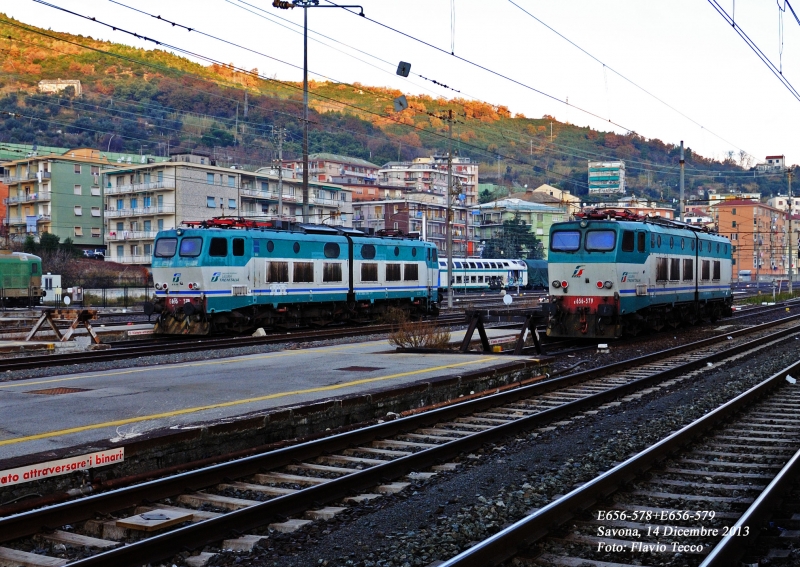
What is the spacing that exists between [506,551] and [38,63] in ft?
500

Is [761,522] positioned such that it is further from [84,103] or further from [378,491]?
[84,103]

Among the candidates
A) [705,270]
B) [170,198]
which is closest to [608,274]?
[705,270]

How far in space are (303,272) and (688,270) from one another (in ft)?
41.7

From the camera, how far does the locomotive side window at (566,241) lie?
2327 centimetres

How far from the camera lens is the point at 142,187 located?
249ft

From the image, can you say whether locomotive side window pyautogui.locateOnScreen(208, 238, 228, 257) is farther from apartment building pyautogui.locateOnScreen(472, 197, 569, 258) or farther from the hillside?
the hillside

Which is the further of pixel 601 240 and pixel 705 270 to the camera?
pixel 705 270

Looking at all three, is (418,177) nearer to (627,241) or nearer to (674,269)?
(674,269)

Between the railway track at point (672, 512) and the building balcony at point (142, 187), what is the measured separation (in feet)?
225

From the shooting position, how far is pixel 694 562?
592cm

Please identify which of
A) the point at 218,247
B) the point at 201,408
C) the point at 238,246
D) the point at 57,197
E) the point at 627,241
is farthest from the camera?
the point at 57,197

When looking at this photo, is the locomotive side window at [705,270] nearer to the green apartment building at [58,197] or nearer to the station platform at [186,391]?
the station platform at [186,391]

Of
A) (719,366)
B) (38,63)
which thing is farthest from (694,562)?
(38,63)

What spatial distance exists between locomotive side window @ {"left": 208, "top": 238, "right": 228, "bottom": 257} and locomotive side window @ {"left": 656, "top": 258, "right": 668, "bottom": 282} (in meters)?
12.7
